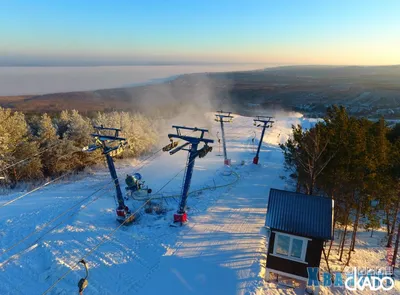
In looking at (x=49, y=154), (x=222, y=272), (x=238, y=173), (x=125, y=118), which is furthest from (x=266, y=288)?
(x=125, y=118)

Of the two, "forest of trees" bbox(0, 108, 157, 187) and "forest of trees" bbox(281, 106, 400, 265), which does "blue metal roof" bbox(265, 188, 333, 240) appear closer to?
"forest of trees" bbox(281, 106, 400, 265)

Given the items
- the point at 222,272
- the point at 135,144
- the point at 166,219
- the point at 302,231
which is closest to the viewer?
the point at 302,231

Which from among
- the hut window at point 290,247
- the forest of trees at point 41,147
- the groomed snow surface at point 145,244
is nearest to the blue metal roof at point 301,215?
the hut window at point 290,247

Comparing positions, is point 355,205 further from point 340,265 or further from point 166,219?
point 166,219

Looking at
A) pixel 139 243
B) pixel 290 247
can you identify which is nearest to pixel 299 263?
pixel 290 247

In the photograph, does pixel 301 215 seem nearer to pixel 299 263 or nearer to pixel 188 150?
pixel 299 263
